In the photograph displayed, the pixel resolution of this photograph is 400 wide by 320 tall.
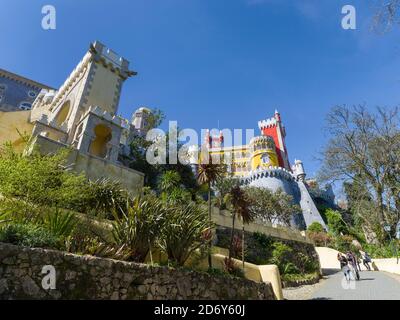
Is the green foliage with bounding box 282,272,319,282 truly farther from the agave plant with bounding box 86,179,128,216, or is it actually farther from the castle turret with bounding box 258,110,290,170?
the castle turret with bounding box 258,110,290,170

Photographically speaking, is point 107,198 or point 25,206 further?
point 107,198

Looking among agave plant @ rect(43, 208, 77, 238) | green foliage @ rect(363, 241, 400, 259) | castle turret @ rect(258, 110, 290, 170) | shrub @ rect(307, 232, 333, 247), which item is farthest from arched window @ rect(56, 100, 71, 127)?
castle turret @ rect(258, 110, 290, 170)

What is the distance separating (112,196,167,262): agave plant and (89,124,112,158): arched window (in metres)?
13.3

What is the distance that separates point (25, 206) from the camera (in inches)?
274

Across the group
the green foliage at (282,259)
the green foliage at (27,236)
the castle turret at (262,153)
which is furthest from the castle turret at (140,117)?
the green foliage at (27,236)

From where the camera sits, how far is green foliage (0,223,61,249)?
5.20 meters

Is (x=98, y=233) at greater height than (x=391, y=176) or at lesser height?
lesser

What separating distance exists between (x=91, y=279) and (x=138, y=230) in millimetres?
2192

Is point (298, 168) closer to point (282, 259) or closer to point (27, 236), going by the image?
point (282, 259)

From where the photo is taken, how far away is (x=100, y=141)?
20.6m

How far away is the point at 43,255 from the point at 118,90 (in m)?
20.7

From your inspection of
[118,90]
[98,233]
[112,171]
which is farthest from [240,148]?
[98,233]
